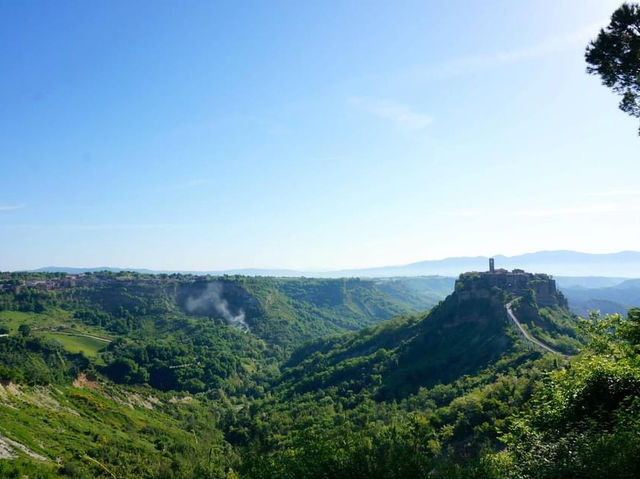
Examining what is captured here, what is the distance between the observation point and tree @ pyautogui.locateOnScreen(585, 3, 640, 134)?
979 inches

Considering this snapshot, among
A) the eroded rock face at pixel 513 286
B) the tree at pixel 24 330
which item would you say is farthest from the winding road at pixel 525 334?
the tree at pixel 24 330

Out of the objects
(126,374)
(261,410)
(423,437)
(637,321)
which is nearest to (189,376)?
(126,374)

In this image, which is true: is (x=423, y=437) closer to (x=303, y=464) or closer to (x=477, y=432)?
(x=477, y=432)

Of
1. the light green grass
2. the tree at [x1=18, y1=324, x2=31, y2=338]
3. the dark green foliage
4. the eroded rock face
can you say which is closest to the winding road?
the eroded rock face

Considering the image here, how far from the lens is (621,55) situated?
2564 cm

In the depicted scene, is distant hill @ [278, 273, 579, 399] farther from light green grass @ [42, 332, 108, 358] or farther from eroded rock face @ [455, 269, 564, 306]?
light green grass @ [42, 332, 108, 358]

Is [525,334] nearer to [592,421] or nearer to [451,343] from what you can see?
[451,343]

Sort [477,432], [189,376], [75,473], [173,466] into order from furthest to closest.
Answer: [189,376] < [173,466] < [75,473] < [477,432]

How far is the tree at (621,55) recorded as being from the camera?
24.9 meters

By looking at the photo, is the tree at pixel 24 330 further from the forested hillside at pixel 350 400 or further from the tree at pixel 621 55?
the tree at pixel 621 55

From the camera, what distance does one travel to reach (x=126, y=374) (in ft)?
461

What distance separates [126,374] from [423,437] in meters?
121

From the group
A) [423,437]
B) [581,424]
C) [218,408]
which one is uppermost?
[581,424]

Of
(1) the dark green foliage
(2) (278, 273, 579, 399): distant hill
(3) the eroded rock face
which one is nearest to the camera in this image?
(1) the dark green foliage
